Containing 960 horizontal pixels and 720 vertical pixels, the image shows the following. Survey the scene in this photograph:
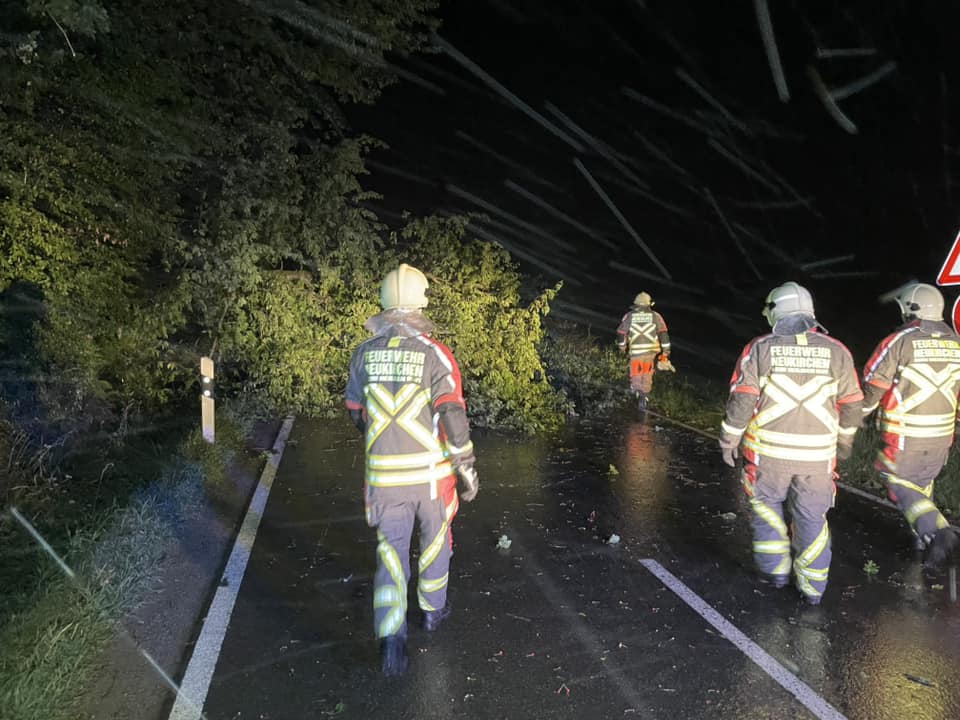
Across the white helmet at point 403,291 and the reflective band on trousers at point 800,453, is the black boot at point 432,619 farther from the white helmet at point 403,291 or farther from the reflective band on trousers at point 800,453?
the reflective band on trousers at point 800,453

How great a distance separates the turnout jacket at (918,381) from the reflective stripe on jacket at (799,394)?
78cm

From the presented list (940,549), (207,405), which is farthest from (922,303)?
(207,405)

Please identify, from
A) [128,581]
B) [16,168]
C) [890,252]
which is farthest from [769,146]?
[128,581]

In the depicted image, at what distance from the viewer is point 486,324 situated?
1195 centimetres

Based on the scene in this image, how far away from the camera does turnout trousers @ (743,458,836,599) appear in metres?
4.84

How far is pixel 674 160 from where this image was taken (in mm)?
36031

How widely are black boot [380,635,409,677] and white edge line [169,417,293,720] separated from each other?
912 mm

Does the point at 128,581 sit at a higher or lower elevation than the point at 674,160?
lower

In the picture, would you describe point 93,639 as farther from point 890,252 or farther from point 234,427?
point 890,252

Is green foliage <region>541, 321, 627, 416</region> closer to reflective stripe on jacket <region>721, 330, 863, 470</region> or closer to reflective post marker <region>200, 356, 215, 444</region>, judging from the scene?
reflective post marker <region>200, 356, 215, 444</region>

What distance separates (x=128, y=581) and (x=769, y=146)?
28603mm

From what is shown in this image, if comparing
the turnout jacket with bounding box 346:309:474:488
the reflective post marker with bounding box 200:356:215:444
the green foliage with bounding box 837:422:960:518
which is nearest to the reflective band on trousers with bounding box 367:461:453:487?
the turnout jacket with bounding box 346:309:474:488

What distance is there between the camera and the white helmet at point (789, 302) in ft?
16.2

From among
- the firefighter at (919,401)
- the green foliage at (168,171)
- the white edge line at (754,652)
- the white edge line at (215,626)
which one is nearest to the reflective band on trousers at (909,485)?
the firefighter at (919,401)
